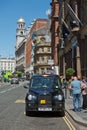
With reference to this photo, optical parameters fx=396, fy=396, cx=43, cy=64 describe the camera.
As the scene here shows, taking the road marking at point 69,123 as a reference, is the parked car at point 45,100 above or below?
above

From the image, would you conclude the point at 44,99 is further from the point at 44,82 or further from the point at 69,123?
the point at 69,123

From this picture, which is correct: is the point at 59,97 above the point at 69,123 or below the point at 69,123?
above

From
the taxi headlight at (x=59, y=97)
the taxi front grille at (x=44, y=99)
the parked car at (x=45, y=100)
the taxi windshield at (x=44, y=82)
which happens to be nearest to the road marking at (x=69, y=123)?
the parked car at (x=45, y=100)

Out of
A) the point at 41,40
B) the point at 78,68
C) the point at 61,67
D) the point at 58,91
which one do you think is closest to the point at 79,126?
the point at 58,91

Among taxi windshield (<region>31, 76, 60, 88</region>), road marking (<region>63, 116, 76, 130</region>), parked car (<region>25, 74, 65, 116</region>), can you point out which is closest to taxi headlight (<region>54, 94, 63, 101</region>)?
parked car (<region>25, 74, 65, 116</region>)

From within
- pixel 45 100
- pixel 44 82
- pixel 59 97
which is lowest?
pixel 45 100

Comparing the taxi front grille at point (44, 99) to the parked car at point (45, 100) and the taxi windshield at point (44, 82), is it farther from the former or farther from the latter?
the taxi windshield at point (44, 82)

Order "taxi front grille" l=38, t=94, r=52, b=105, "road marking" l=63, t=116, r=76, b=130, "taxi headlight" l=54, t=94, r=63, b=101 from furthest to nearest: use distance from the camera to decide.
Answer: "taxi headlight" l=54, t=94, r=63, b=101
"taxi front grille" l=38, t=94, r=52, b=105
"road marking" l=63, t=116, r=76, b=130

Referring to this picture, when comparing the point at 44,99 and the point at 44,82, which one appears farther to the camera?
the point at 44,82

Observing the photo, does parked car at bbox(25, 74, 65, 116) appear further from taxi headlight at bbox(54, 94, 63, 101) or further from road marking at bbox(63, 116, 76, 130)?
road marking at bbox(63, 116, 76, 130)

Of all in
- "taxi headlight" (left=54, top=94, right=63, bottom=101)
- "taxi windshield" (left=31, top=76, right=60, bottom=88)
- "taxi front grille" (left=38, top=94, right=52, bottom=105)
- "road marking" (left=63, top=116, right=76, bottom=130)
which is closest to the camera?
"road marking" (left=63, top=116, right=76, bottom=130)

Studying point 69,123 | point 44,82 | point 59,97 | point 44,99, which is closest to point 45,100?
point 44,99

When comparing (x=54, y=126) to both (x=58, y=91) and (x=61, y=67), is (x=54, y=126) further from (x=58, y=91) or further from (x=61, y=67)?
(x=61, y=67)

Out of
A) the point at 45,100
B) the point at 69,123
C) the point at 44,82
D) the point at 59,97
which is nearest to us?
the point at 69,123
